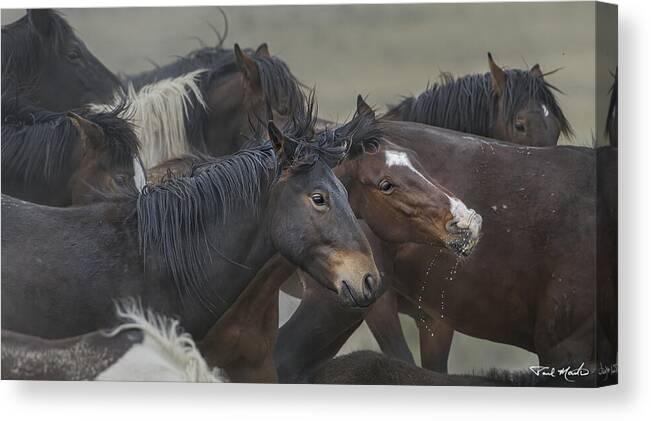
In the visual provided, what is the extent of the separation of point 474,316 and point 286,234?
1137 millimetres

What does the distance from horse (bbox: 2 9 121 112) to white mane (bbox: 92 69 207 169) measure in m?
0.28

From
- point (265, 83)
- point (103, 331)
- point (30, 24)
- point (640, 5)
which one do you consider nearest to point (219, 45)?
point (265, 83)

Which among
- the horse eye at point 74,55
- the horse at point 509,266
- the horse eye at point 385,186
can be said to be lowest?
the horse at point 509,266

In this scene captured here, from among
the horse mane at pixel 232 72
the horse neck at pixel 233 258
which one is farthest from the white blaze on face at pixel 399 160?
the horse neck at pixel 233 258

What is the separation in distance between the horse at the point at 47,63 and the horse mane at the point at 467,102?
1.66 m

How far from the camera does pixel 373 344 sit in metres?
7.00

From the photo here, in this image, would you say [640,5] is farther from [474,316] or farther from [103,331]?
[103,331]

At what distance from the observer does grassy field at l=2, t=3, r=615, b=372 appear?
686 centimetres

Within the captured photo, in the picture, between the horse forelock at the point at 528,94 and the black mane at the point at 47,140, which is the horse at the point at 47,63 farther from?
the horse forelock at the point at 528,94

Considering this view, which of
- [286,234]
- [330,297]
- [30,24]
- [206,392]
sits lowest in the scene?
[206,392]

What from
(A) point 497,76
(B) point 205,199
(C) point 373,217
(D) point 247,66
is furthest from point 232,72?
(A) point 497,76

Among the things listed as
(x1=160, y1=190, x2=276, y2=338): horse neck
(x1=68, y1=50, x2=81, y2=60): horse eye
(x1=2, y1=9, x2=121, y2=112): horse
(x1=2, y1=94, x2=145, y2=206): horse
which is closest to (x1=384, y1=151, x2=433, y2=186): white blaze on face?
(x1=160, y1=190, x2=276, y2=338): horse neck

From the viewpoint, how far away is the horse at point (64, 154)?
714 cm

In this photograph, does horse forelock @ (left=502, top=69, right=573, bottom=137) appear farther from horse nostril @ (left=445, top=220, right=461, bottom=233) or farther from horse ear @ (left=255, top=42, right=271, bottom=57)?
horse ear @ (left=255, top=42, right=271, bottom=57)
